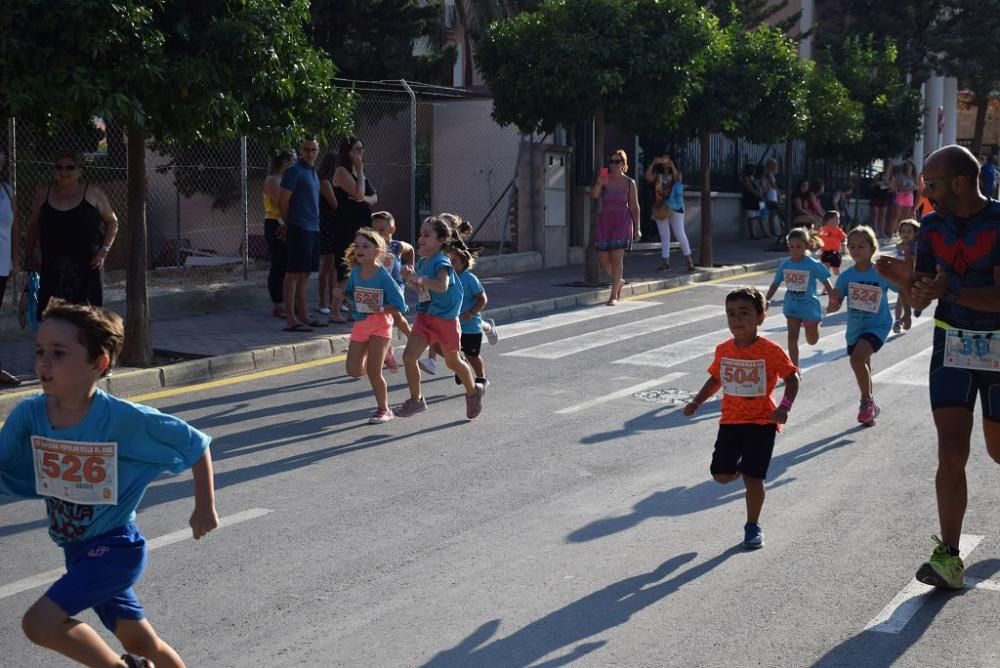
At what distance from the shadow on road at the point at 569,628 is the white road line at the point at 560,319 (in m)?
8.13

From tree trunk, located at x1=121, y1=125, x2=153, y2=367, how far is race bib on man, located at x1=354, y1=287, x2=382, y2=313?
9.01 feet

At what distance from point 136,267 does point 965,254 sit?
7877 mm

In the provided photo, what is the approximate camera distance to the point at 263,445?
28.1ft

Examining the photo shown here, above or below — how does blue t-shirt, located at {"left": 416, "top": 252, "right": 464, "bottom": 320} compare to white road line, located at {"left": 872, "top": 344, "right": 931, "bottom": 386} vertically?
above

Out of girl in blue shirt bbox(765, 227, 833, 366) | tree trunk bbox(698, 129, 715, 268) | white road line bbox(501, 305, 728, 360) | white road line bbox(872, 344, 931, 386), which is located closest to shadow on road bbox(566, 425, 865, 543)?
girl in blue shirt bbox(765, 227, 833, 366)

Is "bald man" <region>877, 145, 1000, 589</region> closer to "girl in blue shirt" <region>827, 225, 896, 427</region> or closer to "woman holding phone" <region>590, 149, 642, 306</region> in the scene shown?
"girl in blue shirt" <region>827, 225, 896, 427</region>

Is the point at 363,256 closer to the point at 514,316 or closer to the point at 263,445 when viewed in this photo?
the point at 263,445

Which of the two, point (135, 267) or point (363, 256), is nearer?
point (363, 256)

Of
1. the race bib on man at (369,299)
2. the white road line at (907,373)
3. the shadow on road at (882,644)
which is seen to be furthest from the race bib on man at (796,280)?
the shadow on road at (882,644)

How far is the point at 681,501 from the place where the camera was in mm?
7230

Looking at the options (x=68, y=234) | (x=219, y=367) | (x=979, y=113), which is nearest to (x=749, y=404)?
(x=219, y=367)

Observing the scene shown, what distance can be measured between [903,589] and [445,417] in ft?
14.9

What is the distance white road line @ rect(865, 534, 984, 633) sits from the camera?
5.20 metres

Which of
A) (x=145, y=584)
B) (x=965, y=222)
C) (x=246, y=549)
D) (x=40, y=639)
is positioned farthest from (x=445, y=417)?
(x=40, y=639)
